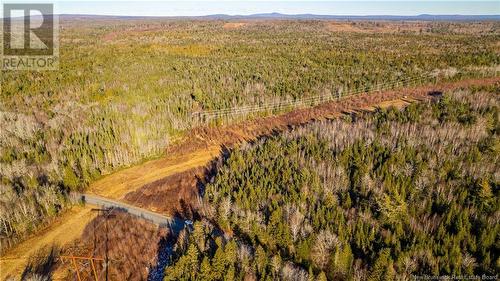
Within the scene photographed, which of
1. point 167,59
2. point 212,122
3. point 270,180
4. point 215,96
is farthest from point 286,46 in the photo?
point 270,180

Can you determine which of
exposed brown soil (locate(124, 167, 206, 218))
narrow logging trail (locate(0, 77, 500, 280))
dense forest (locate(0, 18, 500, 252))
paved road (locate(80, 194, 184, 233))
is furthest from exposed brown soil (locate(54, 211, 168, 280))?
dense forest (locate(0, 18, 500, 252))

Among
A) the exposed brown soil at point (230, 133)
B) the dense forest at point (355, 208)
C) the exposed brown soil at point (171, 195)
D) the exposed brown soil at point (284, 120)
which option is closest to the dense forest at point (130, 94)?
the exposed brown soil at point (284, 120)

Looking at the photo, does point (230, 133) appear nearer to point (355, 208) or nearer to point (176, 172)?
point (176, 172)

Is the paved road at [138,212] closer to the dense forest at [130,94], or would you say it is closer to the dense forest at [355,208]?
the dense forest at [355,208]

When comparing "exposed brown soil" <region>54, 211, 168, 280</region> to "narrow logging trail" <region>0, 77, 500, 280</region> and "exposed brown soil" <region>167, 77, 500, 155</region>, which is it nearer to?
"narrow logging trail" <region>0, 77, 500, 280</region>

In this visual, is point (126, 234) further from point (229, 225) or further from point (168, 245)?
point (229, 225)

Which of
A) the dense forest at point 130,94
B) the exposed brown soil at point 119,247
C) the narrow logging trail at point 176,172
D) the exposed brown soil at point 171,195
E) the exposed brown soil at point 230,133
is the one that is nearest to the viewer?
the exposed brown soil at point 119,247
